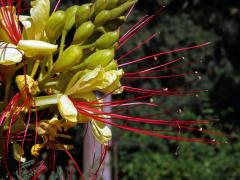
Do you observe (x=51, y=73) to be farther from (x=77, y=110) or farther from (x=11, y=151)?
(x=11, y=151)

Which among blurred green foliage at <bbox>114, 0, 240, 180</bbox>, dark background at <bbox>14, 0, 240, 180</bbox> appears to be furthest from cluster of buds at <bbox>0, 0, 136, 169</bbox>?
blurred green foliage at <bbox>114, 0, 240, 180</bbox>

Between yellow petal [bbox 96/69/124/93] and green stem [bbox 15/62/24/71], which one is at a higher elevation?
green stem [bbox 15/62/24/71]

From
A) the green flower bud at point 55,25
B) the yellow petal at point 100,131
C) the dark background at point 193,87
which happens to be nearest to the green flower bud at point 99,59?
the green flower bud at point 55,25

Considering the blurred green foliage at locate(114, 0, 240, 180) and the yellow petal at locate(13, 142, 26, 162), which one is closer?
the yellow petal at locate(13, 142, 26, 162)

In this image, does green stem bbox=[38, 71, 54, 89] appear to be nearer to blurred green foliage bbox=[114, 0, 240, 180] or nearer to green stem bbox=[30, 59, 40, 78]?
Answer: green stem bbox=[30, 59, 40, 78]

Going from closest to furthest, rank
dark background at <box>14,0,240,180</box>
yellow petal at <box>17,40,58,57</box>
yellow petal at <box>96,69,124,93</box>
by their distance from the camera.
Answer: yellow petal at <box>17,40,58,57</box>, yellow petal at <box>96,69,124,93</box>, dark background at <box>14,0,240,180</box>

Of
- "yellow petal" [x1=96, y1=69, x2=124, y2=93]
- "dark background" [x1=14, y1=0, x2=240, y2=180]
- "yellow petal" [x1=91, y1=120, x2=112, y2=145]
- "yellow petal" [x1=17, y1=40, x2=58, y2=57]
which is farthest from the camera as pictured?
"dark background" [x1=14, y1=0, x2=240, y2=180]

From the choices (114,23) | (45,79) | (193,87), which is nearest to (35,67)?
(45,79)

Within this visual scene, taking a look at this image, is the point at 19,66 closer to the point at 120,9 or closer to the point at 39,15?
the point at 39,15
